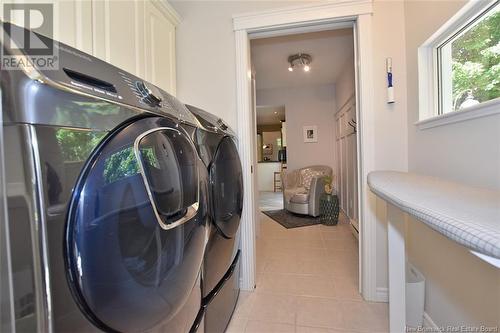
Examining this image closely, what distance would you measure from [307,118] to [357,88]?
2833 mm

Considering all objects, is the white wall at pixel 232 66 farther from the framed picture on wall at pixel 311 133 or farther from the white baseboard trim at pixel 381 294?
the framed picture on wall at pixel 311 133

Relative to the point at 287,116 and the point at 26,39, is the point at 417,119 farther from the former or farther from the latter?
the point at 287,116

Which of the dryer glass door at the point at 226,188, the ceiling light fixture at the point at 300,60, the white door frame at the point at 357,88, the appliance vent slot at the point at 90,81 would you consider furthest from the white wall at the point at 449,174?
the ceiling light fixture at the point at 300,60

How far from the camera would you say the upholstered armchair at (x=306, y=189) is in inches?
142

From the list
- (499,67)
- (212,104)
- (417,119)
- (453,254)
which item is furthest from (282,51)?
(453,254)

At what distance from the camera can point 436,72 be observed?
1.37 m

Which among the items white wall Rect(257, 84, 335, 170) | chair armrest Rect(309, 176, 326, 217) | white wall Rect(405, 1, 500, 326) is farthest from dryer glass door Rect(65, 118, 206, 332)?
white wall Rect(257, 84, 335, 170)

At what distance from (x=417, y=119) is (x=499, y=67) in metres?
0.50

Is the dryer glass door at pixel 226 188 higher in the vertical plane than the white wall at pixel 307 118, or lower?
lower

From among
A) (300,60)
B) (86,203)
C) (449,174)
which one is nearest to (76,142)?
(86,203)

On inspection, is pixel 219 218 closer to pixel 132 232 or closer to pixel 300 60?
pixel 132 232

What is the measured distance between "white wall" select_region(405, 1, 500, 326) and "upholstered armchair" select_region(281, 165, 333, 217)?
209 centimetres

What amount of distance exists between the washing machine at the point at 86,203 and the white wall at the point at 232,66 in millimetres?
1176

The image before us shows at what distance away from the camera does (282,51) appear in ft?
9.53
